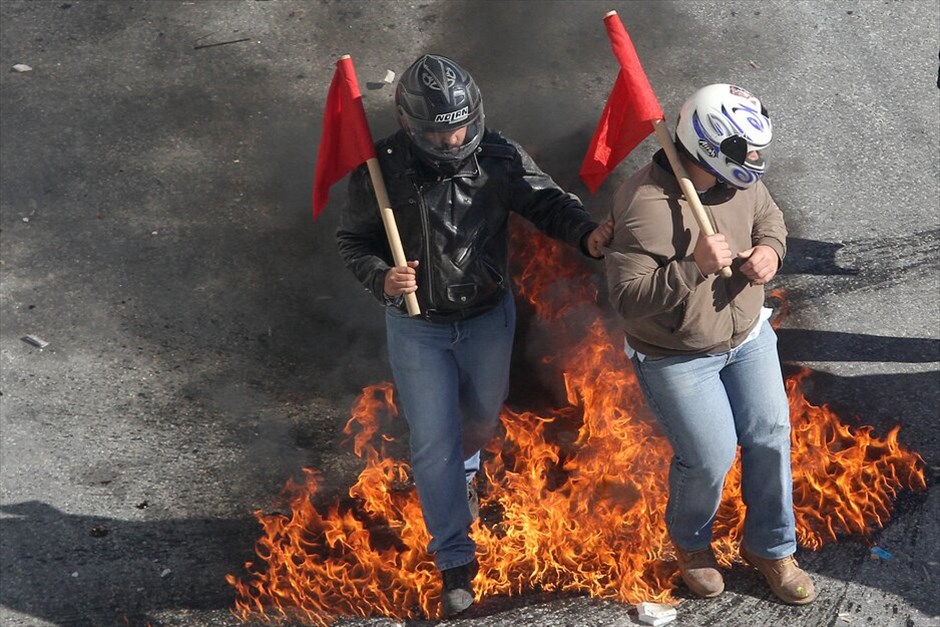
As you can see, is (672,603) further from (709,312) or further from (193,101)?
(193,101)

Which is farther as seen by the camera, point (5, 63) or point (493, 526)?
point (5, 63)

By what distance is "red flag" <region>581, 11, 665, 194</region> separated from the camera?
4.66 m

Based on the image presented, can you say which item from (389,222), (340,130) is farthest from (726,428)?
(340,130)

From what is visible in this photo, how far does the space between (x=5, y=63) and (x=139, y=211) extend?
2.33 m

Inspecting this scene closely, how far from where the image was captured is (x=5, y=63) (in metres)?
8.38

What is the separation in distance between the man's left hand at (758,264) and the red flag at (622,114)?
833 mm

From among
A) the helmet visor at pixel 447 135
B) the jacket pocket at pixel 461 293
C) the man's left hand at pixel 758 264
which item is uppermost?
the helmet visor at pixel 447 135

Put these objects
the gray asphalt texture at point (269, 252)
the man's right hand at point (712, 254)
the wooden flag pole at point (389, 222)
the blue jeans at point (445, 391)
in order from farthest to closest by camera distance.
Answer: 1. the gray asphalt texture at point (269, 252)
2. the blue jeans at point (445, 391)
3. the wooden flag pole at point (389, 222)
4. the man's right hand at point (712, 254)

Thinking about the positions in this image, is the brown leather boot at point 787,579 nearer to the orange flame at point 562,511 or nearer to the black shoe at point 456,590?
the orange flame at point 562,511

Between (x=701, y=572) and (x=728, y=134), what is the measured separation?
6.58ft

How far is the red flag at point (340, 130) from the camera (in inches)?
185

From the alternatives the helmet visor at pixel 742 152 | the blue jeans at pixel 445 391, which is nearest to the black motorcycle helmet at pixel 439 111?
the blue jeans at pixel 445 391

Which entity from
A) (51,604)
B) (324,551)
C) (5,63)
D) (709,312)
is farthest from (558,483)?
(5,63)

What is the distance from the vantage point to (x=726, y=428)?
14.3ft
